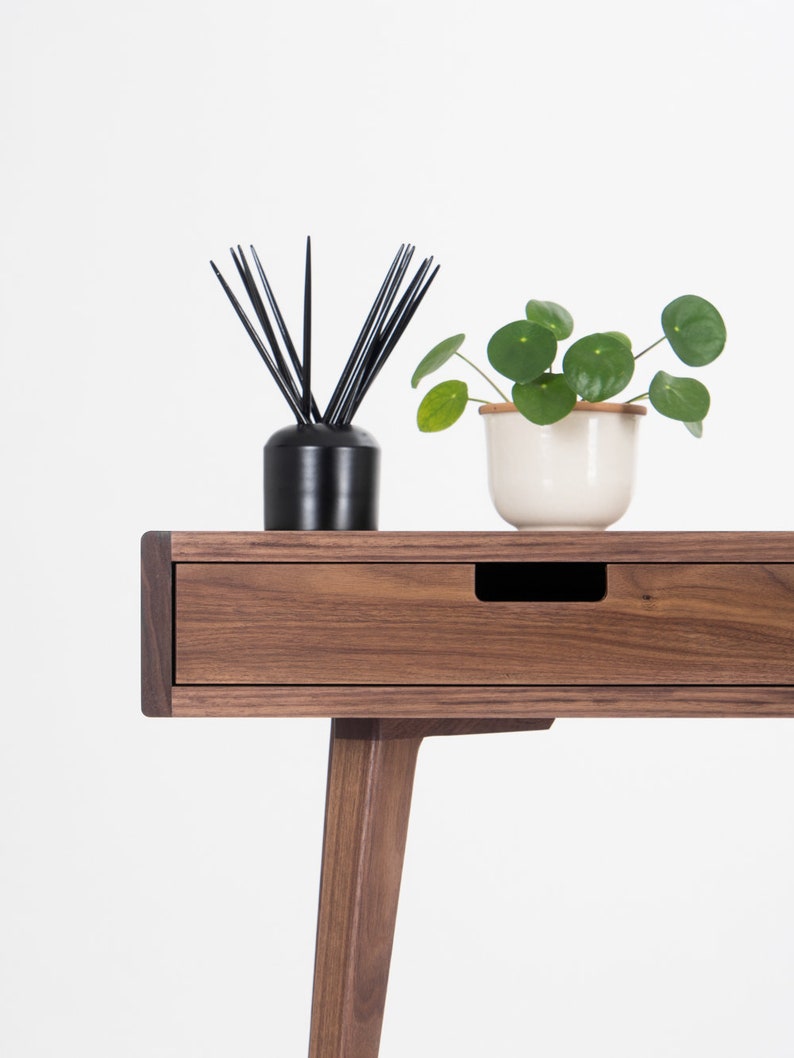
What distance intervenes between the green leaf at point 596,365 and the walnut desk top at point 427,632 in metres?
0.14

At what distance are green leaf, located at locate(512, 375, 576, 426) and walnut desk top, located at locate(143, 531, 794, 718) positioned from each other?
13 centimetres

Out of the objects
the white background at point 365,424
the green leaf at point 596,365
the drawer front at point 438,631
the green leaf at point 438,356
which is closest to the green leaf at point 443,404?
the green leaf at point 438,356

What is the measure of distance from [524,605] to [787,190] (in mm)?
1091

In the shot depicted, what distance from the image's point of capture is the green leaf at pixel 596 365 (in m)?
1.19

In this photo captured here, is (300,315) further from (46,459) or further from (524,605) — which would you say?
(524,605)

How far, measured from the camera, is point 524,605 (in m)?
1.10

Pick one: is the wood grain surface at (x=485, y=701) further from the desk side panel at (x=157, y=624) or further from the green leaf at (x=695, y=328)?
the green leaf at (x=695, y=328)

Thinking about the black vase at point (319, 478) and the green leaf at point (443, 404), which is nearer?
the black vase at point (319, 478)

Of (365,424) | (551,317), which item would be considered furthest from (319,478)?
(365,424)

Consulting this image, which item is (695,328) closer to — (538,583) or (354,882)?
(538,583)

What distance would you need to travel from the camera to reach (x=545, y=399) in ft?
3.93

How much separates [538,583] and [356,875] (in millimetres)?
297

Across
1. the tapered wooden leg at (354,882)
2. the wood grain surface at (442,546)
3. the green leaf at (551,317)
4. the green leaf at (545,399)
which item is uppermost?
the green leaf at (551,317)

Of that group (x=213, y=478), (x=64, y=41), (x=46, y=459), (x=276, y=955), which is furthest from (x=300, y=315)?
(x=276, y=955)
